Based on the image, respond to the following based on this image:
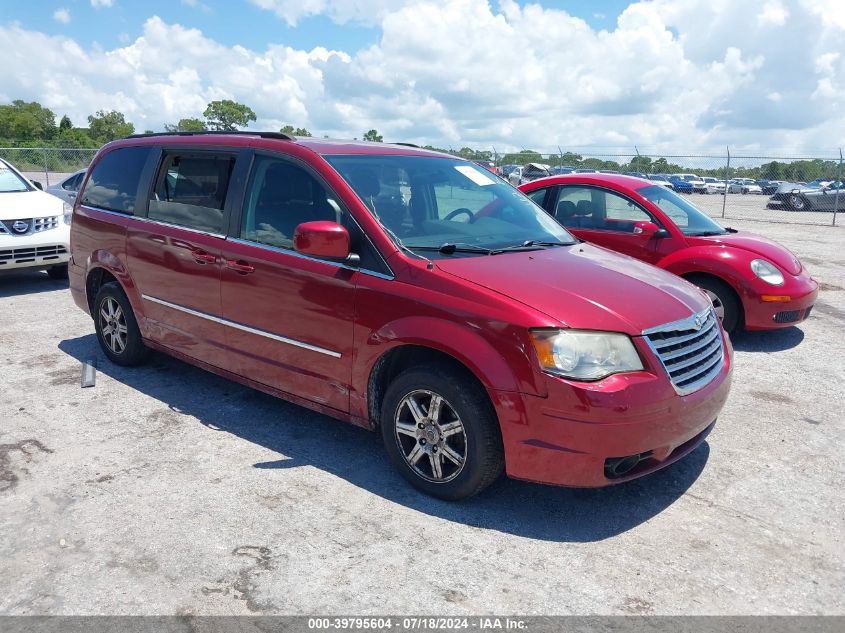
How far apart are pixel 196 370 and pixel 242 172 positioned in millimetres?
1999

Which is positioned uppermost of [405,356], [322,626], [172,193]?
[172,193]

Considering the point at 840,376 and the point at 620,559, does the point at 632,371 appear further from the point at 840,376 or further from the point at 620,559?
the point at 840,376

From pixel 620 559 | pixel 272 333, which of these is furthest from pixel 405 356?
pixel 620 559

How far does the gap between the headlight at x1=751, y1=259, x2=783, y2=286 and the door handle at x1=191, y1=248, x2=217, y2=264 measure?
4.89 m

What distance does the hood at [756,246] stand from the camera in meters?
6.79

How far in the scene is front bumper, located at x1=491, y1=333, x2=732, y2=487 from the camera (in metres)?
3.20

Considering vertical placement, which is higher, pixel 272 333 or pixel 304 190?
pixel 304 190

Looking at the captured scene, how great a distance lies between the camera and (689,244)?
691 cm

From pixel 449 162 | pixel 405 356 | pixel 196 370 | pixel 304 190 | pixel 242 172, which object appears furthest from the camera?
pixel 196 370

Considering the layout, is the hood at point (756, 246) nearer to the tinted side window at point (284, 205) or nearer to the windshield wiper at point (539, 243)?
the windshield wiper at point (539, 243)

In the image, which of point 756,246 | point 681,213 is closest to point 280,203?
point 681,213

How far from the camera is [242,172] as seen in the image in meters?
4.55

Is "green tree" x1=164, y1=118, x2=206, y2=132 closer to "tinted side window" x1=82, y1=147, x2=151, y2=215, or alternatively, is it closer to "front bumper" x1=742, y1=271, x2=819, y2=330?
"tinted side window" x1=82, y1=147, x2=151, y2=215

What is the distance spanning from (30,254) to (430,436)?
7073 millimetres
